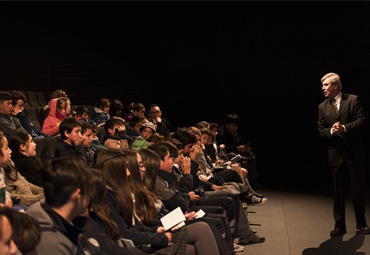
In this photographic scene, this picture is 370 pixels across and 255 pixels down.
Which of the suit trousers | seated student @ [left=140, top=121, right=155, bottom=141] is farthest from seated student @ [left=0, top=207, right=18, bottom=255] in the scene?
seated student @ [left=140, top=121, right=155, bottom=141]

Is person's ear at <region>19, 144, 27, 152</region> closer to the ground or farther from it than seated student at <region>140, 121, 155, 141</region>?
farther from it

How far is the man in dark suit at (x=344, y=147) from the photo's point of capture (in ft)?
12.7

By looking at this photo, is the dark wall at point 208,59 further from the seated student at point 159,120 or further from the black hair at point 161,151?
the black hair at point 161,151

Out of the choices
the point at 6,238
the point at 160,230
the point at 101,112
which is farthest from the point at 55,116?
the point at 6,238

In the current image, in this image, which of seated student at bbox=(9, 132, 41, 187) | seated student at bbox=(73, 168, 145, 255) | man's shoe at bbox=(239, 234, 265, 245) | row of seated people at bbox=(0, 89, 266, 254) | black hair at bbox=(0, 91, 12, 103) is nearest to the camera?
row of seated people at bbox=(0, 89, 266, 254)

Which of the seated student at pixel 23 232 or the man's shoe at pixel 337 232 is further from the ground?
the seated student at pixel 23 232

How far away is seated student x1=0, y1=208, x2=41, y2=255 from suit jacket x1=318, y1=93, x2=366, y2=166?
3205 mm

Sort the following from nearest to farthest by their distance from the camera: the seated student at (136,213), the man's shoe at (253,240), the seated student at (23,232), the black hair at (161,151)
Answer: the seated student at (23,232), the seated student at (136,213), the black hair at (161,151), the man's shoe at (253,240)

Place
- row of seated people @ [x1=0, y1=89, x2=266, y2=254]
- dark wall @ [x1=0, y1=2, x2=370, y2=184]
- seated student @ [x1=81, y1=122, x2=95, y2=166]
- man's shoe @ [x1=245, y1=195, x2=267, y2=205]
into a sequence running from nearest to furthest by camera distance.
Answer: row of seated people @ [x1=0, y1=89, x2=266, y2=254]
seated student @ [x1=81, y1=122, x2=95, y2=166]
man's shoe @ [x1=245, y1=195, x2=267, y2=205]
dark wall @ [x1=0, y1=2, x2=370, y2=184]

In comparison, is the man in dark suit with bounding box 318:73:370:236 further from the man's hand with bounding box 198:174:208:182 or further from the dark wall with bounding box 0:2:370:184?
the dark wall with bounding box 0:2:370:184

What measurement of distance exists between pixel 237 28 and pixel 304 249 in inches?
200

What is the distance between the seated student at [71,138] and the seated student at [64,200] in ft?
6.37

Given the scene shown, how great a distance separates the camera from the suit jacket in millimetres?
3881

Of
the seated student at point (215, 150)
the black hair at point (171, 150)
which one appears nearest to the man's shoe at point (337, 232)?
the black hair at point (171, 150)
